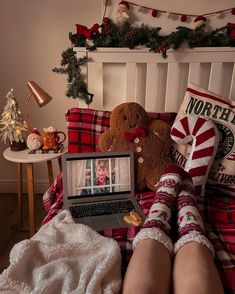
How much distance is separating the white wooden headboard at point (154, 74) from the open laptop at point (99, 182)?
1.91ft

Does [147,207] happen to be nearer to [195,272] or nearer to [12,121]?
[195,272]

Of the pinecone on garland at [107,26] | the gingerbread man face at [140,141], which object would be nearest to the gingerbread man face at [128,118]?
the gingerbread man face at [140,141]

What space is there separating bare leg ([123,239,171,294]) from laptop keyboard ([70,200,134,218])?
328mm

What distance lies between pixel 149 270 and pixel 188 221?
0.27 meters

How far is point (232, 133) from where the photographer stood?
1.19 metres

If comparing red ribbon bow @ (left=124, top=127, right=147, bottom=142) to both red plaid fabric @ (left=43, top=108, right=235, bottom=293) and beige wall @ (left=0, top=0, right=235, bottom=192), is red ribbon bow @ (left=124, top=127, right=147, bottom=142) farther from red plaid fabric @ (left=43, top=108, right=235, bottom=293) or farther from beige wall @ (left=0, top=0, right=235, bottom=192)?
beige wall @ (left=0, top=0, right=235, bottom=192)

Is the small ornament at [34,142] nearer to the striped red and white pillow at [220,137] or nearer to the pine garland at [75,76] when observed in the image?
the pine garland at [75,76]

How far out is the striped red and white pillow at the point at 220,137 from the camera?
46.9 inches

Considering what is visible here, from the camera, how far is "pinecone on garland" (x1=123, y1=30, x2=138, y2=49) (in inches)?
56.3

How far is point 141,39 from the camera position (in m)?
1.47

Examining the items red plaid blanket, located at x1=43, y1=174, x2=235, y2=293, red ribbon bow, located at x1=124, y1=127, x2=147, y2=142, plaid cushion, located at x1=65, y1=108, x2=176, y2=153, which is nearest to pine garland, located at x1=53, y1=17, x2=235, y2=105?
plaid cushion, located at x1=65, y1=108, x2=176, y2=153

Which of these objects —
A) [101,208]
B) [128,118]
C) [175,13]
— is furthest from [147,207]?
[175,13]

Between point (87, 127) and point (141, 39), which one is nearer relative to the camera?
point (87, 127)

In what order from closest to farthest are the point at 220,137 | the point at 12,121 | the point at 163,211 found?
the point at 163,211, the point at 220,137, the point at 12,121
